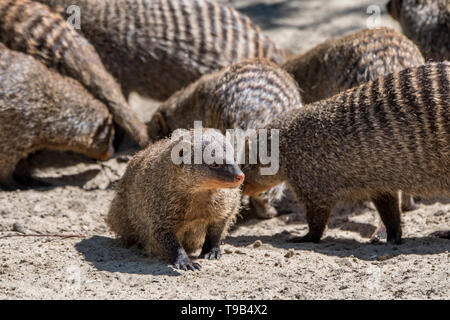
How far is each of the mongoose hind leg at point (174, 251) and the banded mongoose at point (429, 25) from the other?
8.52 feet

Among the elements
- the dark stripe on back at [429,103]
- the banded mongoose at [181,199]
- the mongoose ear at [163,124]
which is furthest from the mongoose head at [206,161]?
the mongoose ear at [163,124]

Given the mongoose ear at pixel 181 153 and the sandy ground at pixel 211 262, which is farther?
the mongoose ear at pixel 181 153

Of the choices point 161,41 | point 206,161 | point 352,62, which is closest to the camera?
point 206,161

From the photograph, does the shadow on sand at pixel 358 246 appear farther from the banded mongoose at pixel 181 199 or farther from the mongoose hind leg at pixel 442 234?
the banded mongoose at pixel 181 199

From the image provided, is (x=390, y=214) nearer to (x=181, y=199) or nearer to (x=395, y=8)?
(x=181, y=199)

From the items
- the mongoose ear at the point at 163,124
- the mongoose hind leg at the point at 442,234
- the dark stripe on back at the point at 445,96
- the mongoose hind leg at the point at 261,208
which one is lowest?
the mongoose hind leg at the point at 261,208

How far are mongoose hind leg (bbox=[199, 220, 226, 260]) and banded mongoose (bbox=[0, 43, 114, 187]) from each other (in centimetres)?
180

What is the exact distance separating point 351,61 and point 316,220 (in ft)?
4.36

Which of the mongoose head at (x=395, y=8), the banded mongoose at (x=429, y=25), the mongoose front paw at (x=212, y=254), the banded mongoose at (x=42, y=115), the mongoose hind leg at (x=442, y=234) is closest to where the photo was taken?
the mongoose front paw at (x=212, y=254)

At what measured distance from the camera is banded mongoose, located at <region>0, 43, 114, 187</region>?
4.77 meters

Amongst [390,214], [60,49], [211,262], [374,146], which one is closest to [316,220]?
[390,214]

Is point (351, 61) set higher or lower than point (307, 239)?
higher

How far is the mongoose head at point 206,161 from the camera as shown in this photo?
314 centimetres

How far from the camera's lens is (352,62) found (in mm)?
4824
